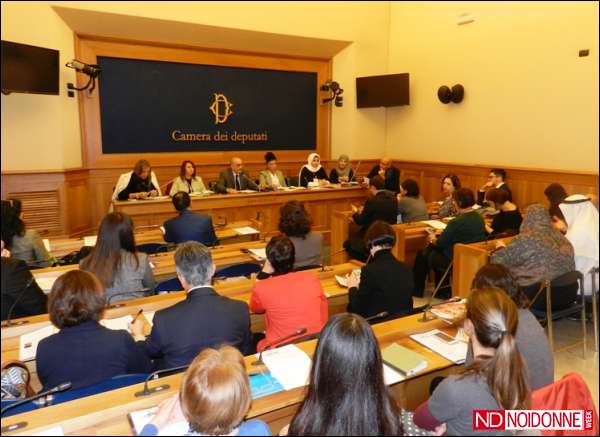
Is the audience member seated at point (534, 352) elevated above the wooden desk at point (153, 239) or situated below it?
below

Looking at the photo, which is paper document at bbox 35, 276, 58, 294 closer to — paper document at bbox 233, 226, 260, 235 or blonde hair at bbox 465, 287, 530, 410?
paper document at bbox 233, 226, 260, 235

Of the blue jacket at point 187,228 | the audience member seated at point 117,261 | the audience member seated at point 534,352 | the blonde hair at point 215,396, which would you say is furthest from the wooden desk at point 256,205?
the blonde hair at point 215,396

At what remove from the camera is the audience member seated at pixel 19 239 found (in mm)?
3168

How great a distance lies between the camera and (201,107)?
27.1 feet

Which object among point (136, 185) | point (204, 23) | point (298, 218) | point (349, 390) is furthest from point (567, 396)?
point (204, 23)

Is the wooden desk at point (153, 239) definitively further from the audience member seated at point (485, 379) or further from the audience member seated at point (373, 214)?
the audience member seated at point (485, 379)

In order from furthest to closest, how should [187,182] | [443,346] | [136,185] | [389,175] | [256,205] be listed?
[389,175] < [187,182] < [256,205] < [136,185] < [443,346]

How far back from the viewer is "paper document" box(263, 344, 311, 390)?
191cm

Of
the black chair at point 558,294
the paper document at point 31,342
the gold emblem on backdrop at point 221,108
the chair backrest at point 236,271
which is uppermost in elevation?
the gold emblem on backdrop at point 221,108

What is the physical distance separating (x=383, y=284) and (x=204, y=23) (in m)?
5.97

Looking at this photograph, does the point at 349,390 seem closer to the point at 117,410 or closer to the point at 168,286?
the point at 117,410

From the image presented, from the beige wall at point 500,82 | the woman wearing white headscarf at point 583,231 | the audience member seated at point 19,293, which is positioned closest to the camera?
the audience member seated at point 19,293

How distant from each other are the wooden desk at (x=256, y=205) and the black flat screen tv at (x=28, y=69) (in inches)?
72.1

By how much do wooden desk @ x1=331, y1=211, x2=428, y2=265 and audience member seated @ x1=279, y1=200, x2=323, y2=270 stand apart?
0.75 metres
